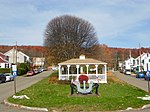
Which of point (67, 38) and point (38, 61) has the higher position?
point (67, 38)

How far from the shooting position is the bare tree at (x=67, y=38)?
225 ft

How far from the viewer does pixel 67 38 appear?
69.8 metres

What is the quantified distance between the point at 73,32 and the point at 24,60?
208 ft

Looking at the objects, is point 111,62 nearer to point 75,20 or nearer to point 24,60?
point 24,60

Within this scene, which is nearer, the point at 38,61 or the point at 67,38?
the point at 67,38

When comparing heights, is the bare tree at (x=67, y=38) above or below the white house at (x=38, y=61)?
above

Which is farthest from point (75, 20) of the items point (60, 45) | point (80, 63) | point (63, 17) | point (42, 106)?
point (42, 106)

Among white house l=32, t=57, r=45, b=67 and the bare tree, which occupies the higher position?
the bare tree

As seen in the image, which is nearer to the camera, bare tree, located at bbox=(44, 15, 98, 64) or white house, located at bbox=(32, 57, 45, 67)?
bare tree, located at bbox=(44, 15, 98, 64)

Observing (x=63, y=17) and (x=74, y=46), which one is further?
(x=63, y=17)

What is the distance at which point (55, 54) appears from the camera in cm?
6862

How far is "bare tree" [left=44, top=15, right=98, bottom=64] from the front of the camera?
6850 centimetres

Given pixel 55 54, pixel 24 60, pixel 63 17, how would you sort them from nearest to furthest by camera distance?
pixel 55 54
pixel 63 17
pixel 24 60

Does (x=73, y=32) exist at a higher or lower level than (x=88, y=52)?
higher
